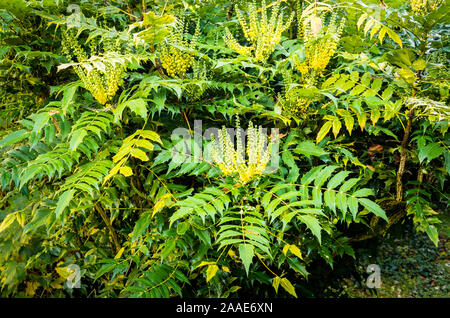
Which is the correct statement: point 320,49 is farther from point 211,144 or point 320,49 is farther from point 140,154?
point 140,154

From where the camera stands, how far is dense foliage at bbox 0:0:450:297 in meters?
1.42

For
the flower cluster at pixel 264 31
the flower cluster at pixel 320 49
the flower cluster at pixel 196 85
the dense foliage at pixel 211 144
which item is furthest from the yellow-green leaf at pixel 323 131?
the flower cluster at pixel 196 85

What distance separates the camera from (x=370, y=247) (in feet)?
7.63

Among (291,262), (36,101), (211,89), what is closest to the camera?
(291,262)

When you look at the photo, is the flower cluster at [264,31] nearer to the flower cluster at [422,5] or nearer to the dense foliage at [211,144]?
the dense foliage at [211,144]

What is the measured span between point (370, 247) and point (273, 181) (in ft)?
3.98

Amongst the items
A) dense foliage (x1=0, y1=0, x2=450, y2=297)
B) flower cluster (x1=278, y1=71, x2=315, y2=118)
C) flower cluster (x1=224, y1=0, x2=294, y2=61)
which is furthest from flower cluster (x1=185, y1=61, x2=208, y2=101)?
flower cluster (x1=278, y1=71, x2=315, y2=118)

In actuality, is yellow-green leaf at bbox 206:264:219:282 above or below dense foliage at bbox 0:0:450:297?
below

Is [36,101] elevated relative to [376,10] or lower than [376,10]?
lower

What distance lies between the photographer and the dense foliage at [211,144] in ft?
4.67

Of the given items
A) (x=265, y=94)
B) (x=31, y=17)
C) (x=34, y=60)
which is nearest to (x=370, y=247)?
(x=265, y=94)

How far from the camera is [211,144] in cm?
158

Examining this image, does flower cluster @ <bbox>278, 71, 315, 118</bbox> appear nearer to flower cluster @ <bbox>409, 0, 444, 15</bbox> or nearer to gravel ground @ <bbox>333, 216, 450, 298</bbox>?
flower cluster @ <bbox>409, 0, 444, 15</bbox>

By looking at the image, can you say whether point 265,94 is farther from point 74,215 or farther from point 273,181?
point 74,215
